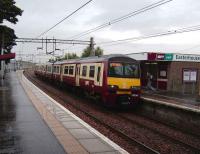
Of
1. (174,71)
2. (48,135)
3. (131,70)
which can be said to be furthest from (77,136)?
(174,71)

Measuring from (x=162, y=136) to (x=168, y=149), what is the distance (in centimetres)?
184

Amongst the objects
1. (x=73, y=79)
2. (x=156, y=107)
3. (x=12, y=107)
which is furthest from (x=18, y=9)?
(x=156, y=107)

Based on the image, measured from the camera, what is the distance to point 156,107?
17.0m

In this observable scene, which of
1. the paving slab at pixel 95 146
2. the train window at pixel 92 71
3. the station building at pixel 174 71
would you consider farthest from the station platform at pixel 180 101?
the paving slab at pixel 95 146

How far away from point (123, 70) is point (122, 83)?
0.74m

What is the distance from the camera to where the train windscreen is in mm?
17111

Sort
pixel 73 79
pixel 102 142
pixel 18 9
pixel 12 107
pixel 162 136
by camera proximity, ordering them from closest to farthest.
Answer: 1. pixel 102 142
2. pixel 162 136
3. pixel 12 107
4. pixel 73 79
5. pixel 18 9

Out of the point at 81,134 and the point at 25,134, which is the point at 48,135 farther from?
the point at 81,134

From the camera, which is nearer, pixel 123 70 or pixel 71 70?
pixel 123 70

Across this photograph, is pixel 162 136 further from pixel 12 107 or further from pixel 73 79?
pixel 73 79

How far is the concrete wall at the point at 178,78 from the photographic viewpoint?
26891 mm

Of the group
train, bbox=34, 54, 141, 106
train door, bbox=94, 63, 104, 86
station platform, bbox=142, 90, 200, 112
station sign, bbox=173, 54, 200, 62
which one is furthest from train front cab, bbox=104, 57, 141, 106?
station sign, bbox=173, 54, 200, 62

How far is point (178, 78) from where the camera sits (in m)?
27.2

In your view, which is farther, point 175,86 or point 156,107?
point 175,86
